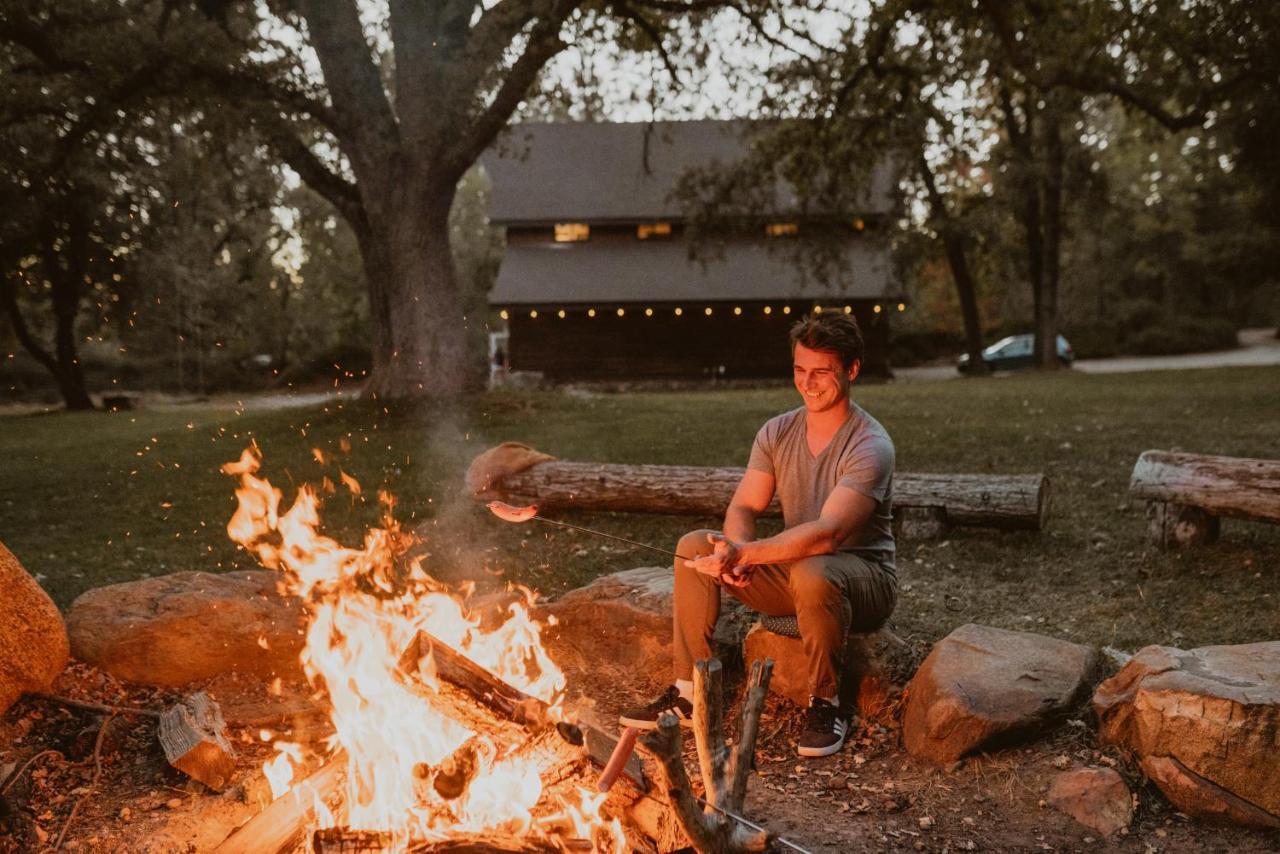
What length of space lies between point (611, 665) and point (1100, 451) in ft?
26.2

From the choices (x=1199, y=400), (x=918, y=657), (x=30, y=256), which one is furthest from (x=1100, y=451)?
(x=30, y=256)

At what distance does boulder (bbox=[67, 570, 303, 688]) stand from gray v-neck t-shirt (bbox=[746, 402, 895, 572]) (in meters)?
2.66

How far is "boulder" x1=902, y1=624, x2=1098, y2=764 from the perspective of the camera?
372cm

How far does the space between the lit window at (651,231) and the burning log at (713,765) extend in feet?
90.7

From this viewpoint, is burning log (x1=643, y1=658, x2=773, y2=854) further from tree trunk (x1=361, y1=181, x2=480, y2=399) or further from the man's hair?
tree trunk (x1=361, y1=181, x2=480, y2=399)

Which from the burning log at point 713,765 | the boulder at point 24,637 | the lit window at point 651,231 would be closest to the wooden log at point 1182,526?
the burning log at point 713,765

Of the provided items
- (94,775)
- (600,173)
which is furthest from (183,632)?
(600,173)

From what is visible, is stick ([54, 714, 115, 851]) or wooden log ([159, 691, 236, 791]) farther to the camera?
wooden log ([159, 691, 236, 791])

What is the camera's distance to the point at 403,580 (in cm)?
645

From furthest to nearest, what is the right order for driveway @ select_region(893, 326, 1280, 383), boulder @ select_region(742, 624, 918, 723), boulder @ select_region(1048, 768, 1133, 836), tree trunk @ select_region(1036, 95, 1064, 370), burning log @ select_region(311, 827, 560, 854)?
1. driveway @ select_region(893, 326, 1280, 383)
2. tree trunk @ select_region(1036, 95, 1064, 370)
3. boulder @ select_region(742, 624, 918, 723)
4. boulder @ select_region(1048, 768, 1133, 836)
5. burning log @ select_region(311, 827, 560, 854)

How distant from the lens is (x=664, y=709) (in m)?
4.24

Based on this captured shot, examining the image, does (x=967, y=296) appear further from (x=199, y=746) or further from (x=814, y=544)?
(x=199, y=746)

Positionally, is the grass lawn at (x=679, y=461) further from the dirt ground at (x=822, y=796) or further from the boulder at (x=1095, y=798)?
the boulder at (x=1095, y=798)

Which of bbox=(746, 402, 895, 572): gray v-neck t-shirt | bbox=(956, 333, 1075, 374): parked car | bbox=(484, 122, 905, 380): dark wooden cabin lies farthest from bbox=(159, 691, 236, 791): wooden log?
bbox=(956, 333, 1075, 374): parked car
